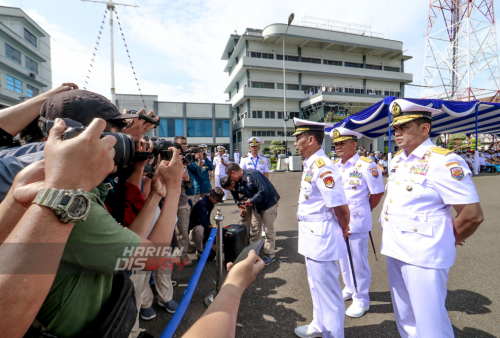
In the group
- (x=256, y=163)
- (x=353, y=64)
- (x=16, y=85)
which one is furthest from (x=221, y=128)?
(x=256, y=163)

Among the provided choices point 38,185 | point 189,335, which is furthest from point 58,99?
point 189,335

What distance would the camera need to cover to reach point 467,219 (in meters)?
1.67

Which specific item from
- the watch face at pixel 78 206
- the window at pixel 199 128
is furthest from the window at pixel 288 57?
the watch face at pixel 78 206

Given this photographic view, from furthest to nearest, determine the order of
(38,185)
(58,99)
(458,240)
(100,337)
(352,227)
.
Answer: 1. (352,227)
2. (458,240)
3. (58,99)
4. (100,337)
5. (38,185)

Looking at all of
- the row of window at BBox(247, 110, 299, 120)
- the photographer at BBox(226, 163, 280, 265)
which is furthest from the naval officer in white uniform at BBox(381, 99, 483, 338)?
the row of window at BBox(247, 110, 299, 120)

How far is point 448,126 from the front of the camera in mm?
16516

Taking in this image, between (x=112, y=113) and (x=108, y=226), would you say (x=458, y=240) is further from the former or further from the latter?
(x=112, y=113)

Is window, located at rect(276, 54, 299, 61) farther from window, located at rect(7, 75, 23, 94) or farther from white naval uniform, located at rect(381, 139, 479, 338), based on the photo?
white naval uniform, located at rect(381, 139, 479, 338)

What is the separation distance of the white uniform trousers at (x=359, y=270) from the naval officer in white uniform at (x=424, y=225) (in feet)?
2.40

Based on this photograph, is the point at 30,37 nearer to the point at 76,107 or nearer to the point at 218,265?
the point at 218,265

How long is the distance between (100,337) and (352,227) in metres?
2.76

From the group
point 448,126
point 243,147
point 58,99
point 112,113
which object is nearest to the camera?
point 58,99

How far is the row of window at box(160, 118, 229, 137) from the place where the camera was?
28750 mm

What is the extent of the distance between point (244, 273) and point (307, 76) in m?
35.1
